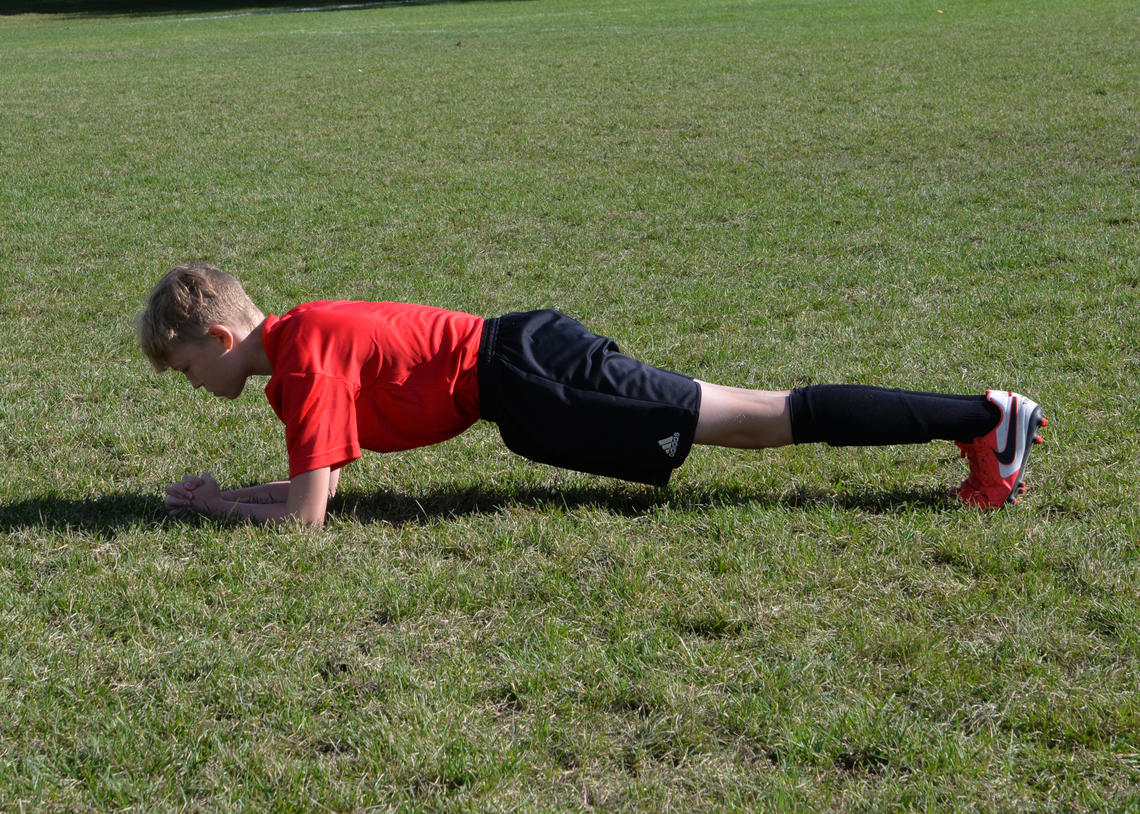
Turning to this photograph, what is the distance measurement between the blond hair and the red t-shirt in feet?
0.50

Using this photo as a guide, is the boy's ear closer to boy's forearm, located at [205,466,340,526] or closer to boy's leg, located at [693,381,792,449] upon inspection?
boy's forearm, located at [205,466,340,526]

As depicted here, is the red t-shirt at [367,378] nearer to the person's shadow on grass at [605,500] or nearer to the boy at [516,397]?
the boy at [516,397]

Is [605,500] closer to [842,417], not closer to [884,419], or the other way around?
[842,417]

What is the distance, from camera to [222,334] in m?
3.37

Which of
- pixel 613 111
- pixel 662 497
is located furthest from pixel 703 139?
pixel 662 497

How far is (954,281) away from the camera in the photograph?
6.03 metres

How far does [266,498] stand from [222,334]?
0.63m

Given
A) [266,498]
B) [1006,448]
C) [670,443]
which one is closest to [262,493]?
[266,498]

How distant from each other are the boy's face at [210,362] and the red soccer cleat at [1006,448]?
2242mm

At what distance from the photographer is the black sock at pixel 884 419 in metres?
3.39

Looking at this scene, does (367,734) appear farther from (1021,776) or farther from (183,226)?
(183,226)

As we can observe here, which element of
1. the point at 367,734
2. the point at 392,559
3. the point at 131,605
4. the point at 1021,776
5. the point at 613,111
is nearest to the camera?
the point at 1021,776

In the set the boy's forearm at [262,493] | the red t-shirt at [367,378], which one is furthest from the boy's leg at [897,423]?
the boy's forearm at [262,493]

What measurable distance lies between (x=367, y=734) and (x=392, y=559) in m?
0.89
